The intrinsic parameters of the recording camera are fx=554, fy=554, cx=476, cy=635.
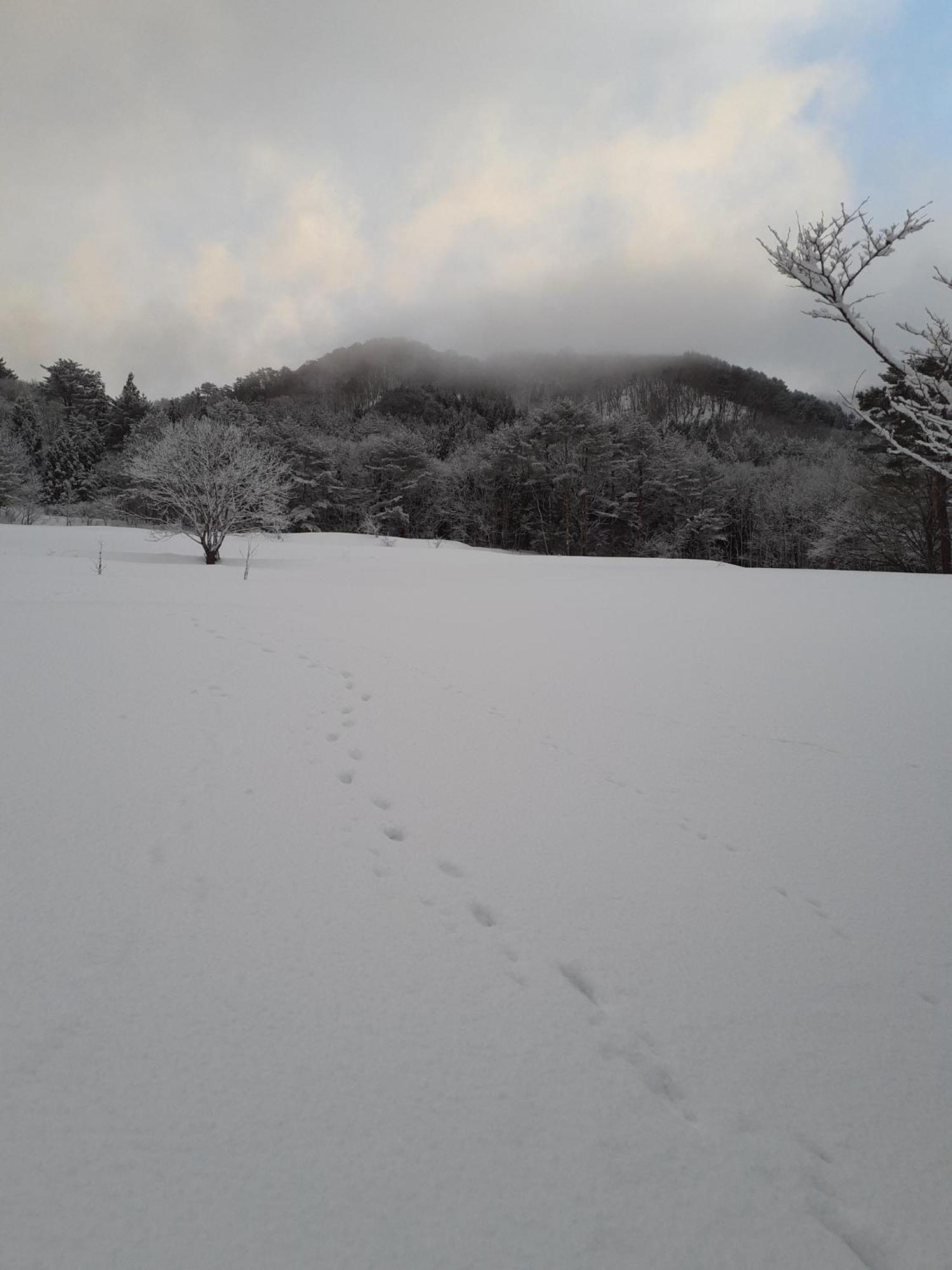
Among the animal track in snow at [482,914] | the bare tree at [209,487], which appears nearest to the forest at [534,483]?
the bare tree at [209,487]

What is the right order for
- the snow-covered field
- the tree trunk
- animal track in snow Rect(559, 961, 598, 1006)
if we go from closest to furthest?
the snow-covered field
animal track in snow Rect(559, 961, 598, 1006)
the tree trunk

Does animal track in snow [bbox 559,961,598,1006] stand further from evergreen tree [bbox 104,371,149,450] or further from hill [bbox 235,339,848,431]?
hill [bbox 235,339,848,431]

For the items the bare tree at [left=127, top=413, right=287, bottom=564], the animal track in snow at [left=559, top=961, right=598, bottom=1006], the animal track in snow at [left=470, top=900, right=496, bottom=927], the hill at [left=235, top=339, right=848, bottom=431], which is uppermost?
the hill at [left=235, top=339, right=848, bottom=431]

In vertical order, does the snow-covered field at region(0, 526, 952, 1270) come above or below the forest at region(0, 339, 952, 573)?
below

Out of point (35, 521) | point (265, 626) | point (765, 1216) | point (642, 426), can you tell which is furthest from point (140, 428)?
point (765, 1216)

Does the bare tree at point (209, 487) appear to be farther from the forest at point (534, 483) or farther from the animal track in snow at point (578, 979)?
the animal track in snow at point (578, 979)

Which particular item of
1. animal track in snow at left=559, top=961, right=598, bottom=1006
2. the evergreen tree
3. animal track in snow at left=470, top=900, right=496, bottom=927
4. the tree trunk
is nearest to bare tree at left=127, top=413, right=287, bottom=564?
animal track in snow at left=470, top=900, right=496, bottom=927

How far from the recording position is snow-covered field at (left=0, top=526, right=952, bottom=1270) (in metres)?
1.08

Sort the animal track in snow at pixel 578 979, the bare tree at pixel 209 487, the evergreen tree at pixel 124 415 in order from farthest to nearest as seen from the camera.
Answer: the evergreen tree at pixel 124 415 → the bare tree at pixel 209 487 → the animal track in snow at pixel 578 979

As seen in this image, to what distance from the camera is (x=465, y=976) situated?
1632 millimetres

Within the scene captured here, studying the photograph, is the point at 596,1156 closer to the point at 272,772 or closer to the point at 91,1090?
the point at 91,1090

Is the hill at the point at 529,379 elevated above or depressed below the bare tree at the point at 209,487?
above

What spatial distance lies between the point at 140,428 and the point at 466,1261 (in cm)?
4253

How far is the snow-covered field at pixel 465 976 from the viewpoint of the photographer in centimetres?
108
